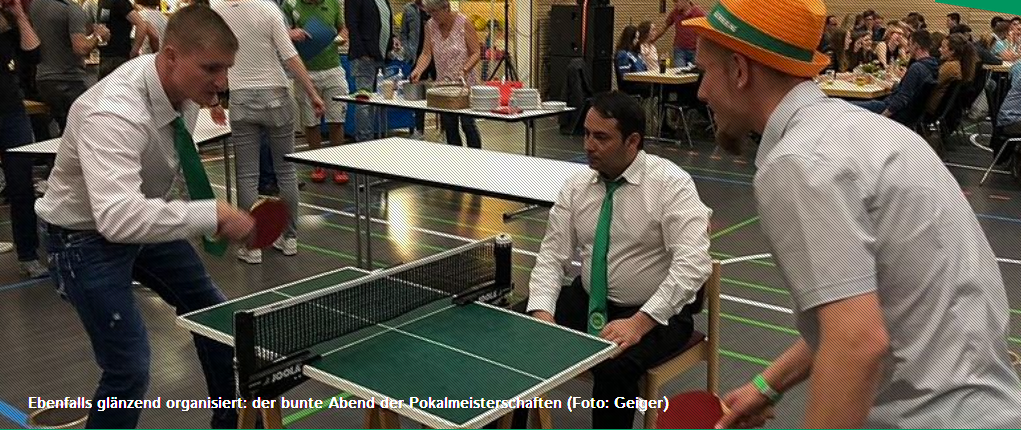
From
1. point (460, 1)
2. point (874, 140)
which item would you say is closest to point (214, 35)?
point (874, 140)

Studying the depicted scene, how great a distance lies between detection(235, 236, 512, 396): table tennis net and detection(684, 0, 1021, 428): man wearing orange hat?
4.96ft

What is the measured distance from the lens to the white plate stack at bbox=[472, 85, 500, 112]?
7.71m

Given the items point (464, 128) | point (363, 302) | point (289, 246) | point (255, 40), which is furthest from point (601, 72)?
point (363, 302)

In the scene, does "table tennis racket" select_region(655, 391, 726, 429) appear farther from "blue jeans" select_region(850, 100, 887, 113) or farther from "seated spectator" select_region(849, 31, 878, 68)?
"seated spectator" select_region(849, 31, 878, 68)

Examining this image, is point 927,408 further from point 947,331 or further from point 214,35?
point 214,35

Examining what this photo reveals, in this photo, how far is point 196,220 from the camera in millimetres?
2783

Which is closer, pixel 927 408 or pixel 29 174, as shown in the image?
pixel 927 408

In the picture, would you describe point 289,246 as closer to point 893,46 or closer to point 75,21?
point 75,21

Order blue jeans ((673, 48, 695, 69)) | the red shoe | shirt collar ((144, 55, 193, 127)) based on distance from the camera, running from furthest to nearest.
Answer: blue jeans ((673, 48, 695, 69)), the red shoe, shirt collar ((144, 55, 193, 127))

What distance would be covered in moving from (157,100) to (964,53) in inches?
384

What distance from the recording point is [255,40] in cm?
627

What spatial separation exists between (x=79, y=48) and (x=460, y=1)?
31.6 feet

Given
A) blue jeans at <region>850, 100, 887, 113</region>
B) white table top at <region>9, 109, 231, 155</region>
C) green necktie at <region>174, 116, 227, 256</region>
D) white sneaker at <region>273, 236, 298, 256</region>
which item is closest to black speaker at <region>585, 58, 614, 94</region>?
blue jeans at <region>850, 100, 887, 113</region>

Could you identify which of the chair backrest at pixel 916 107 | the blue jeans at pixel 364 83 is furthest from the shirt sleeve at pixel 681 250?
the chair backrest at pixel 916 107
